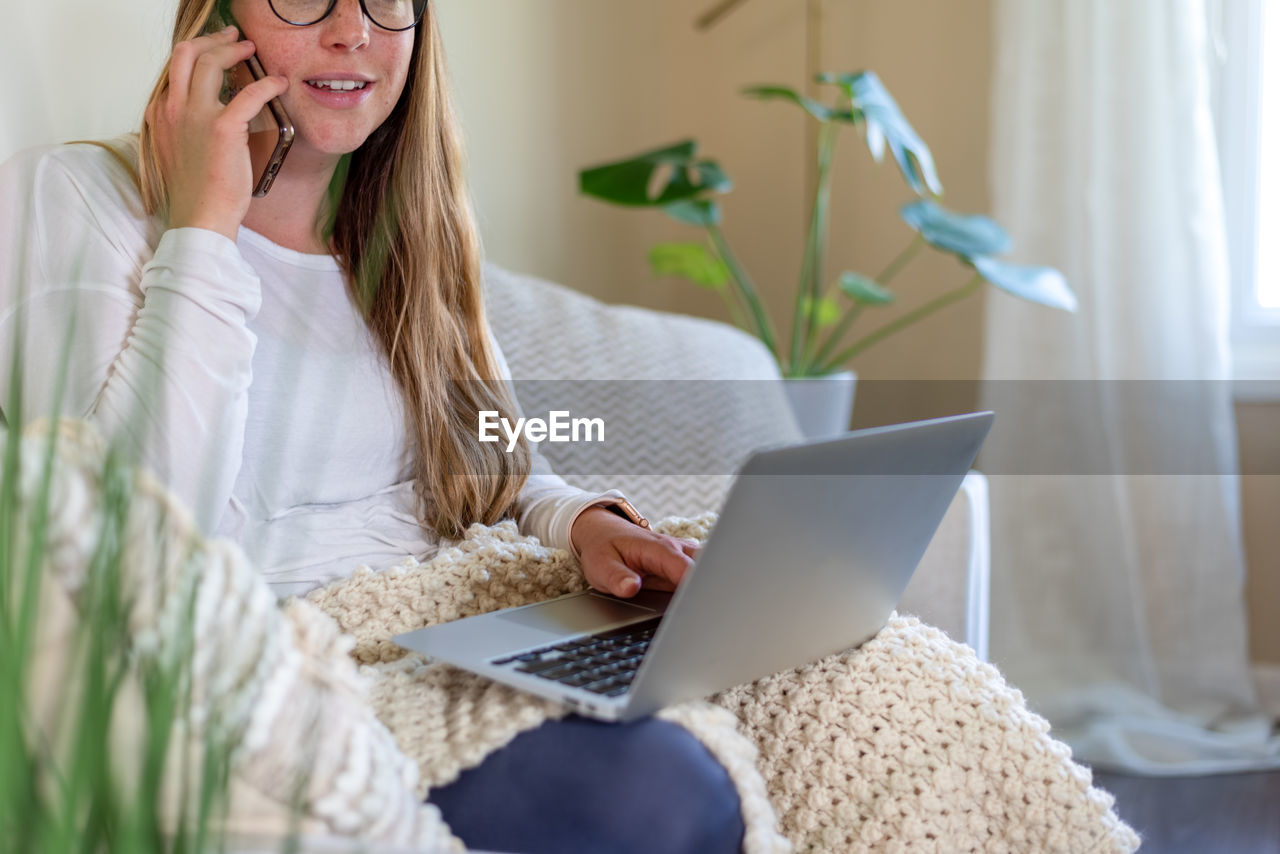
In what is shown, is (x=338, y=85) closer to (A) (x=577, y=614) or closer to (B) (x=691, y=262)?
(A) (x=577, y=614)

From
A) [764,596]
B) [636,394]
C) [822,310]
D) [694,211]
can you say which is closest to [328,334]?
[636,394]

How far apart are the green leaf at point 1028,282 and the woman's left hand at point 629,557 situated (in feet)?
3.32

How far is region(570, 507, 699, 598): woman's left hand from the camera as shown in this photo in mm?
965

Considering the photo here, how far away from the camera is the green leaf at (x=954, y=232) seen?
189 cm

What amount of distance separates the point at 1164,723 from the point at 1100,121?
1.08 m

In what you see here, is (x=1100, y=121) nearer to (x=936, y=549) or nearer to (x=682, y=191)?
(x=682, y=191)

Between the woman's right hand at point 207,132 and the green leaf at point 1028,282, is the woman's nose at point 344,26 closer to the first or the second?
the woman's right hand at point 207,132

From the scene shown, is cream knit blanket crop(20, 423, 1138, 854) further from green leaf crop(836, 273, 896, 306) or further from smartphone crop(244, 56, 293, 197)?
green leaf crop(836, 273, 896, 306)

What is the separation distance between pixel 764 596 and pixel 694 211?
146 centimetres

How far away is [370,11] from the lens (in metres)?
1.12

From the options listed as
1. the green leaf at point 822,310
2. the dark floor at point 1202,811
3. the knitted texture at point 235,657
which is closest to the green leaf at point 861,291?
the green leaf at point 822,310

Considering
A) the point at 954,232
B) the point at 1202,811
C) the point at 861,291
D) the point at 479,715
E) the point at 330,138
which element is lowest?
the point at 1202,811

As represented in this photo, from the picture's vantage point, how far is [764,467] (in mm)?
643

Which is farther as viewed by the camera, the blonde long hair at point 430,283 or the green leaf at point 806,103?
the green leaf at point 806,103
